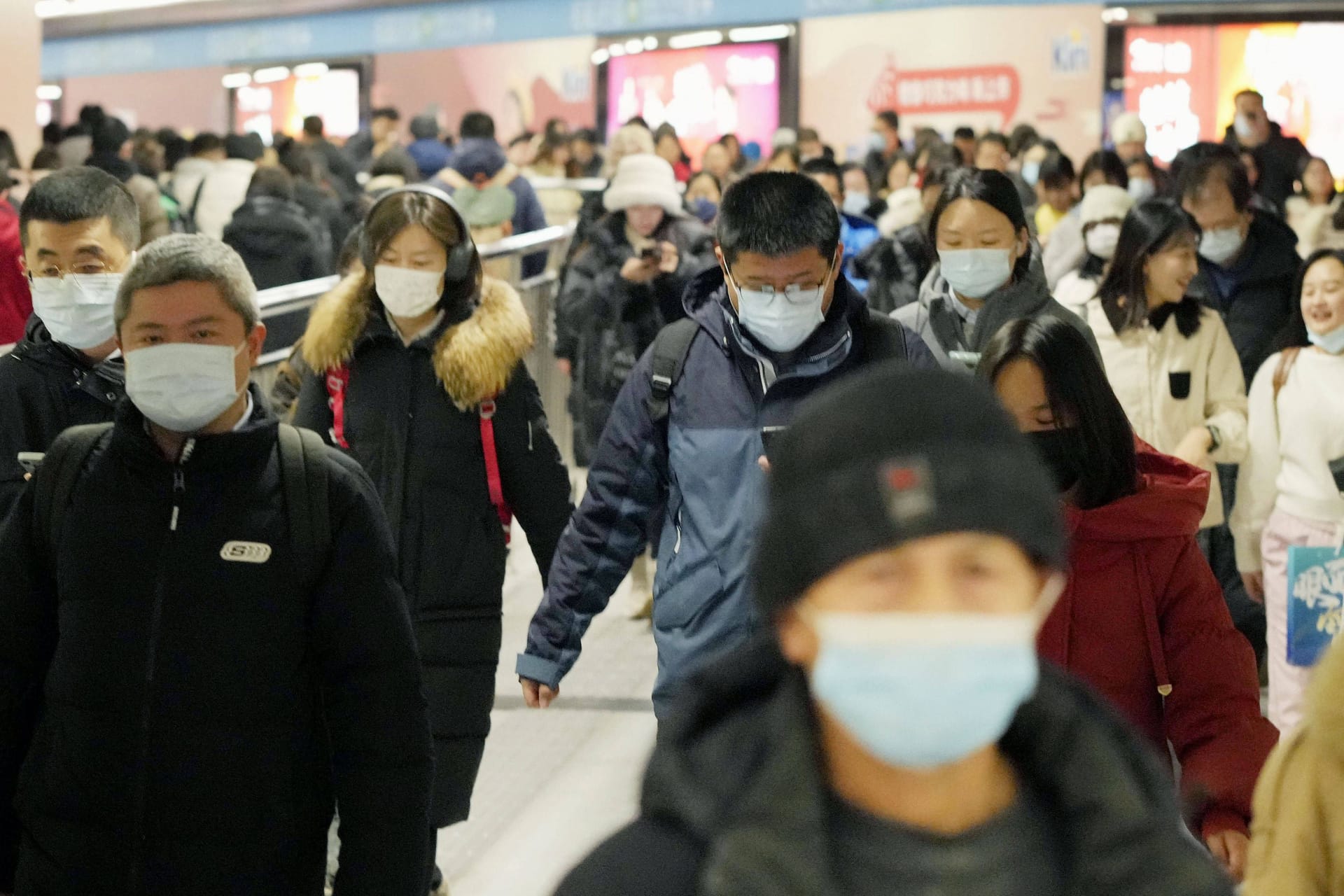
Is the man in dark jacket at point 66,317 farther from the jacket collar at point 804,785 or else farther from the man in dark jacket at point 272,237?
the man in dark jacket at point 272,237

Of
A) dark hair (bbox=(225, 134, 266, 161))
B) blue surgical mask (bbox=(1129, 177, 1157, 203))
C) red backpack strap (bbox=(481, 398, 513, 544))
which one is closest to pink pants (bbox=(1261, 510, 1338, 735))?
red backpack strap (bbox=(481, 398, 513, 544))

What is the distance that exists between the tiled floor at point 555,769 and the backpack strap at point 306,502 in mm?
1876

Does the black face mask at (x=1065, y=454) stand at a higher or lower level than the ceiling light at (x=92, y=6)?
lower

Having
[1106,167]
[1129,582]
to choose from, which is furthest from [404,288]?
[1106,167]

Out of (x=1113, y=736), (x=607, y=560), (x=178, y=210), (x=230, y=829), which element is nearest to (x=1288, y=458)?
(x=607, y=560)

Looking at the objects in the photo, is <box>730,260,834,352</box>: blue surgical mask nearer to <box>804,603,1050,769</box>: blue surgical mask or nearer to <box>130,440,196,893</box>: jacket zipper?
<box>130,440,196,893</box>: jacket zipper

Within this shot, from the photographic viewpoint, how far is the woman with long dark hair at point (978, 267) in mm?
4742

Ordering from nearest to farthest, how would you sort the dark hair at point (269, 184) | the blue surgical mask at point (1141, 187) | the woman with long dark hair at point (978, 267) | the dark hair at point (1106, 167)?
1. the woman with long dark hair at point (978, 267)
2. the dark hair at point (269, 184)
3. the dark hair at point (1106, 167)
4. the blue surgical mask at point (1141, 187)

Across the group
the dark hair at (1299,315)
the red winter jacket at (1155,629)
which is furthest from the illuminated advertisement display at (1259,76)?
the red winter jacket at (1155,629)

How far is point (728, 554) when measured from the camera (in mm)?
3475

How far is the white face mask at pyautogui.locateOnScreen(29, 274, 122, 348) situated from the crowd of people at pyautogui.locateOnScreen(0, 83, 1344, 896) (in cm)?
1

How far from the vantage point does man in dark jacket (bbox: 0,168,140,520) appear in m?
3.66

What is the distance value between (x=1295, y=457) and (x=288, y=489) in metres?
3.49

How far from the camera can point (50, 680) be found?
275 cm
